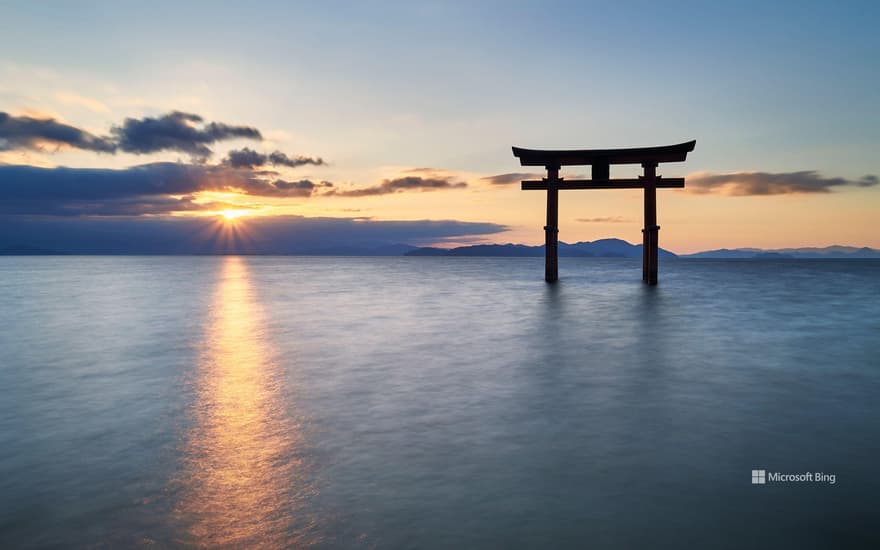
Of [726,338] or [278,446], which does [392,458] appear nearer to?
[278,446]

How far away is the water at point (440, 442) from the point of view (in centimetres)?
390

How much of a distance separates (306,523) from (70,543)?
1636mm

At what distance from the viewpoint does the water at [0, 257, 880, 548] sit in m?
3.90

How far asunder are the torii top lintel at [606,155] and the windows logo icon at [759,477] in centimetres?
2140

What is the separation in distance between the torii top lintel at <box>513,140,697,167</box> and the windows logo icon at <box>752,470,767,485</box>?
21401 mm

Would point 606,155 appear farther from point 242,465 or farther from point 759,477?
point 242,465

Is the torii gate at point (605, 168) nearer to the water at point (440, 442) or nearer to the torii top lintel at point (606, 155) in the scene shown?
the torii top lintel at point (606, 155)

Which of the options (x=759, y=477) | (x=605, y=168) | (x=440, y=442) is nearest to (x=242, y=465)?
(x=440, y=442)

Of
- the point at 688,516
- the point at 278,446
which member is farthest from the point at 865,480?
the point at 278,446

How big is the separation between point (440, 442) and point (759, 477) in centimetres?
309

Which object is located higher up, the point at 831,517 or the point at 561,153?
the point at 561,153

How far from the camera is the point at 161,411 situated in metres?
7.30

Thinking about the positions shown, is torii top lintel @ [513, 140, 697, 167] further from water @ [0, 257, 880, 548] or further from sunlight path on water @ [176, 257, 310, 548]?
sunlight path on water @ [176, 257, 310, 548]

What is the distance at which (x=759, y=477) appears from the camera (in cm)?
483
